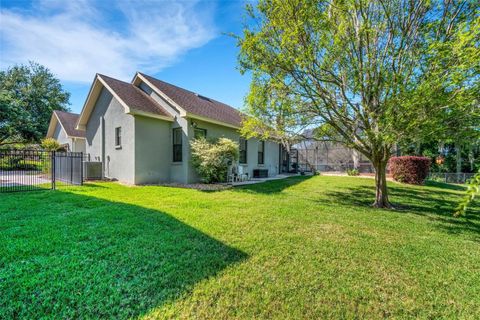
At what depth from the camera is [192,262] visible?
3.35 metres

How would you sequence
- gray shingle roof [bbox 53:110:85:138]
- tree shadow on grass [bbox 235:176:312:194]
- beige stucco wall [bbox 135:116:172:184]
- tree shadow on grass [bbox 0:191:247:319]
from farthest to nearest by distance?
gray shingle roof [bbox 53:110:85:138] < beige stucco wall [bbox 135:116:172:184] < tree shadow on grass [bbox 235:176:312:194] < tree shadow on grass [bbox 0:191:247:319]

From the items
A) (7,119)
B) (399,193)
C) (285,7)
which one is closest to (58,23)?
(285,7)

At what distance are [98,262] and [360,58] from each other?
7.93 m

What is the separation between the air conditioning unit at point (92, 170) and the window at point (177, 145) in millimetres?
4405

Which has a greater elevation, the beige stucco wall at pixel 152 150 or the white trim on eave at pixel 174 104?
the white trim on eave at pixel 174 104

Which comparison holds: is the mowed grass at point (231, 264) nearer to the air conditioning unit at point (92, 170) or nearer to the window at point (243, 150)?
the air conditioning unit at point (92, 170)

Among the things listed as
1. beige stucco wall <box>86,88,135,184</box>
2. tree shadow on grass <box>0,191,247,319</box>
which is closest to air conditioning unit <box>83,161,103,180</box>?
beige stucco wall <box>86,88,135,184</box>

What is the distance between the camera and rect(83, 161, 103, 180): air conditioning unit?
12185 mm

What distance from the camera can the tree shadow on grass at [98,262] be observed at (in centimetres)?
241

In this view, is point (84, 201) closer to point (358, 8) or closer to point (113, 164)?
point (113, 164)

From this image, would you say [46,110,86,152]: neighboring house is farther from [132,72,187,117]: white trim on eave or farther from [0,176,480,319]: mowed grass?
[0,176,480,319]: mowed grass

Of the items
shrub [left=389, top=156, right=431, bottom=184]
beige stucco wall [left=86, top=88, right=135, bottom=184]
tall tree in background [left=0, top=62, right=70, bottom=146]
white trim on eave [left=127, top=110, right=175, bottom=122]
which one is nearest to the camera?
white trim on eave [left=127, top=110, right=175, bottom=122]

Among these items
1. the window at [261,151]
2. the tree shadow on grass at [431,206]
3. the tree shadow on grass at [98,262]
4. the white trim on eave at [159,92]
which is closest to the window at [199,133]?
the white trim on eave at [159,92]

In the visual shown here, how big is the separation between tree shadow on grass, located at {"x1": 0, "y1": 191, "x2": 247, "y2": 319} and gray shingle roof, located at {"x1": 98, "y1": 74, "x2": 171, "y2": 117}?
6642 millimetres
